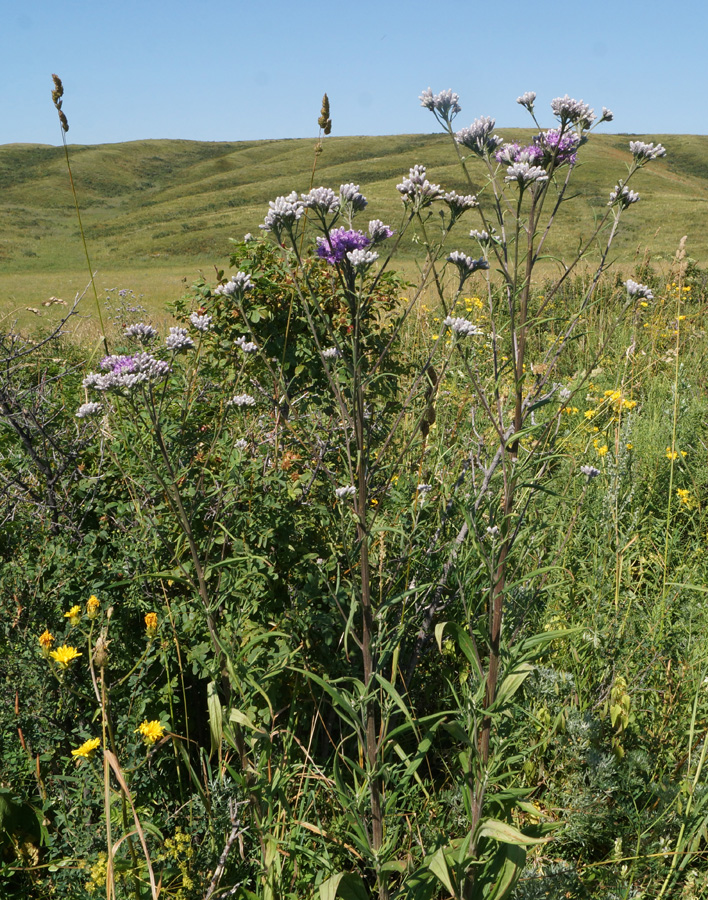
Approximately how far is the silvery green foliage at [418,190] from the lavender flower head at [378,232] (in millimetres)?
101

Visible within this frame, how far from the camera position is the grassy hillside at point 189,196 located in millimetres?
38312

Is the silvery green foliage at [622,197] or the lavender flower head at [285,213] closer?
the lavender flower head at [285,213]

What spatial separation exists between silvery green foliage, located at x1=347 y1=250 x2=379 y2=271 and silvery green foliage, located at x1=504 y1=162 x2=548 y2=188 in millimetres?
370

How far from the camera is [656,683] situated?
2.30 m

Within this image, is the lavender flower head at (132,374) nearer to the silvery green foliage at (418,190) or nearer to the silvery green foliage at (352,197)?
the silvery green foliage at (352,197)

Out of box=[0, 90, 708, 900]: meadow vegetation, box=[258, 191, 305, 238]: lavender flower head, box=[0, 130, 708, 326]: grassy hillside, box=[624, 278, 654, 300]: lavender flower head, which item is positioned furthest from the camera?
box=[0, 130, 708, 326]: grassy hillside

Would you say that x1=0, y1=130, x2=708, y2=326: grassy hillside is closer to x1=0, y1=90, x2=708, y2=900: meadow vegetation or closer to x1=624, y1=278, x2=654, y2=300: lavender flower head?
x1=0, y1=90, x2=708, y2=900: meadow vegetation

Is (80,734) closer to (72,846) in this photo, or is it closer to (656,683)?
(72,846)

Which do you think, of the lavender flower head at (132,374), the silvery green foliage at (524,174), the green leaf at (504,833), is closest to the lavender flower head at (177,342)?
the lavender flower head at (132,374)

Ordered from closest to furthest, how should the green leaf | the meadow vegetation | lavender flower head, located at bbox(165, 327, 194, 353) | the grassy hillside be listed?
1. the green leaf
2. the meadow vegetation
3. lavender flower head, located at bbox(165, 327, 194, 353)
4. the grassy hillside

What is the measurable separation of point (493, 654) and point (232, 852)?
913 mm

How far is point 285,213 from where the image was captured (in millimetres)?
1606

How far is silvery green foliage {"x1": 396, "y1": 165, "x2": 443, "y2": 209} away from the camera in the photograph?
1720 millimetres

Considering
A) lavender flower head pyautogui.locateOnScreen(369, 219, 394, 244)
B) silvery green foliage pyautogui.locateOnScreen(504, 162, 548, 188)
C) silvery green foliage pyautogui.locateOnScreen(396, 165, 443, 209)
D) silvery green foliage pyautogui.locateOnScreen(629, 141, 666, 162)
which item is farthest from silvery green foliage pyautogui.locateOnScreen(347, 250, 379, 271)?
silvery green foliage pyautogui.locateOnScreen(629, 141, 666, 162)
